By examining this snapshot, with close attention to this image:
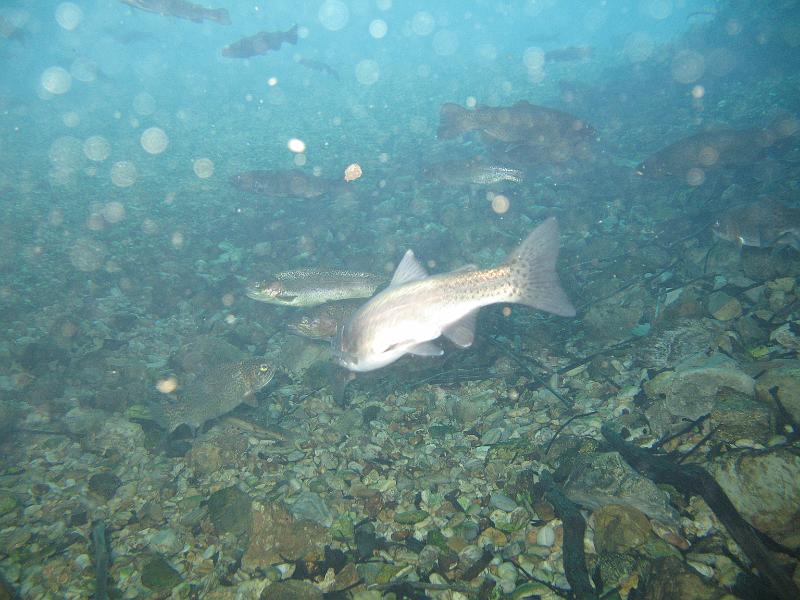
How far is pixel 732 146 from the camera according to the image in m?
9.46

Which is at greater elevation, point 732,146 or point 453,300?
point 732,146

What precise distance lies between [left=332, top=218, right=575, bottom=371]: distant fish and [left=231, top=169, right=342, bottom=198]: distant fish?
8.93m

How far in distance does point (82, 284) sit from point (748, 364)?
40.4 ft

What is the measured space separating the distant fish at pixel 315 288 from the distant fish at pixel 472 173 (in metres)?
5.02

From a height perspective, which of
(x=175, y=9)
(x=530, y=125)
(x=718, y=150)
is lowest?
(x=718, y=150)

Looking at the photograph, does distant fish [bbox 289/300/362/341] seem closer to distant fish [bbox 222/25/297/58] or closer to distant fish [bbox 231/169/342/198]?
distant fish [bbox 231/169/342/198]

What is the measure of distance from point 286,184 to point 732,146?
480 inches

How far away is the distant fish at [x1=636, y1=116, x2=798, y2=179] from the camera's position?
940 centimetres

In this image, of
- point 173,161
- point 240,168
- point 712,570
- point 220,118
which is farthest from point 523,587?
point 220,118

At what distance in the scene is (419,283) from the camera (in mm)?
4277

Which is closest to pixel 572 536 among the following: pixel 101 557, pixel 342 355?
pixel 342 355

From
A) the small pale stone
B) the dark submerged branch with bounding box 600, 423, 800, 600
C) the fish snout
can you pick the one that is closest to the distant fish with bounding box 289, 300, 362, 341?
the fish snout

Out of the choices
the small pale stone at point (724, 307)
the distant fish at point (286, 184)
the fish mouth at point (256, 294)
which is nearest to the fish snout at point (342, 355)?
the fish mouth at point (256, 294)

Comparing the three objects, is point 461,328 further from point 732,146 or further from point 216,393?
point 732,146
